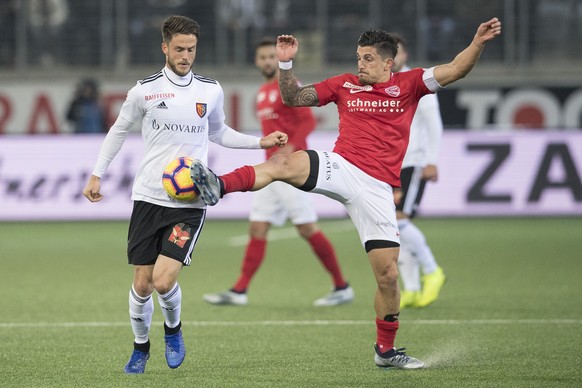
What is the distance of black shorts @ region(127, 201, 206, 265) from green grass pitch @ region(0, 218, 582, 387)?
732 mm

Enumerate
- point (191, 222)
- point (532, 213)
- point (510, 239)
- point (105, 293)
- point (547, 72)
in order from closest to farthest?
point (191, 222), point (105, 293), point (510, 239), point (532, 213), point (547, 72)

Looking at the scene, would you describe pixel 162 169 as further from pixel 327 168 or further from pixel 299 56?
pixel 299 56

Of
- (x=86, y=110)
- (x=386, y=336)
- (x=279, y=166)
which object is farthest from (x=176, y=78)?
(x=86, y=110)

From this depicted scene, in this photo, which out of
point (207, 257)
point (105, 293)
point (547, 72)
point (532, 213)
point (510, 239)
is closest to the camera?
point (105, 293)

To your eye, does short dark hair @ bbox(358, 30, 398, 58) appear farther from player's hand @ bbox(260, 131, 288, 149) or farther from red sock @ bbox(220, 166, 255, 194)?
red sock @ bbox(220, 166, 255, 194)

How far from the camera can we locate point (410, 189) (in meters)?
9.86

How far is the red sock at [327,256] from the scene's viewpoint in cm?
1028

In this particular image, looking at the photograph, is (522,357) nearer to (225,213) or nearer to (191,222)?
(191,222)

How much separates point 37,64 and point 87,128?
272 centimetres

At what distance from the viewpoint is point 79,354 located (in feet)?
24.6

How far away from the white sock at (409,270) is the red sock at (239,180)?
11.7ft

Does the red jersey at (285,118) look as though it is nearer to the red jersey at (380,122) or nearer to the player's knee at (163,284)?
the red jersey at (380,122)

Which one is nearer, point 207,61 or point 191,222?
point 191,222

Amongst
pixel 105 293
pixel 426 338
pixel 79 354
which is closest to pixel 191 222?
pixel 79 354
